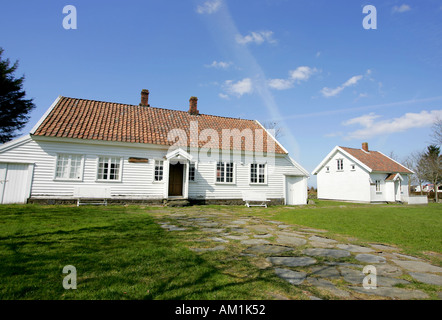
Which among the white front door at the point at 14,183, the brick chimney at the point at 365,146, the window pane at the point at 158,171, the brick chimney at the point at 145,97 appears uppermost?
the brick chimney at the point at 145,97

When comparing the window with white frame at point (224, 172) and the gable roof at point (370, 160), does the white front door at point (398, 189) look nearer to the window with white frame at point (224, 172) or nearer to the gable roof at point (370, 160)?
the gable roof at point (370, 160)

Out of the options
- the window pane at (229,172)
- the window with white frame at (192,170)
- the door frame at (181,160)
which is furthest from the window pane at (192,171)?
the window pane at (229,172)

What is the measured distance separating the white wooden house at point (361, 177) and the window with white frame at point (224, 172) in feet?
60.6

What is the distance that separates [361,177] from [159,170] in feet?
79.1

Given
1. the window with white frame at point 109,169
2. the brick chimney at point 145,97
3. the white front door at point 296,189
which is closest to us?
the window with white frame at point 109,169

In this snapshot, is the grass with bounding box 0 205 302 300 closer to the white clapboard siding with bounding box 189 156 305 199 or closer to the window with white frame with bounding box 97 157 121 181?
the window with white frame with bounding box 97 157 121 181

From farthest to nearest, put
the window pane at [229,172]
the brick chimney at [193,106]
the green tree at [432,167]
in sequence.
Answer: the green tree at [432,167]
the brick chimney at [193,106]
the window pane at [229,172]

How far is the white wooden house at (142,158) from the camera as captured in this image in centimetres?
1388

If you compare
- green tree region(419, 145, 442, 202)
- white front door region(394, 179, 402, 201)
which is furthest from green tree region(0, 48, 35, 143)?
green tree region(419, 145, 442, 202)

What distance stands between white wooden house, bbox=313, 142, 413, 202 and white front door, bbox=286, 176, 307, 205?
1266 cm

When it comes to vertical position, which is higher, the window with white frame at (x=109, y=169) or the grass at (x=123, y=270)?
the window with white frame at (x=109, y=169)

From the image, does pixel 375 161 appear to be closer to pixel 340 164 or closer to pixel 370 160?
pixel 370 160

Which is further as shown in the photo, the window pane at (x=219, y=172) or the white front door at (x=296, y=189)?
the white front door at (x=296, y=189)

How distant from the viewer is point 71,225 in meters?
6.99
